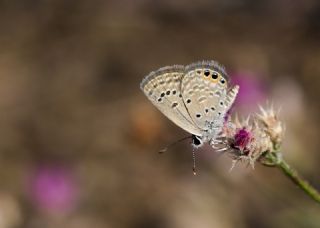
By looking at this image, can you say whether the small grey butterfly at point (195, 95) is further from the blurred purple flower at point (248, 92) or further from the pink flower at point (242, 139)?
the blurred purple flower at point (248, 92)

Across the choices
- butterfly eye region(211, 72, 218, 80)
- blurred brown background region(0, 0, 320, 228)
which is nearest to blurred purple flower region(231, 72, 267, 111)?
blurred brown background region(0, 0, 320, 228)

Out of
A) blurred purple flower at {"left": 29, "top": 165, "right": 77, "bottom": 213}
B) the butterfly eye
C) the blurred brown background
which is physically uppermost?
the butterfly eye

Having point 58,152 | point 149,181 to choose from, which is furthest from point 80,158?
point 149,181

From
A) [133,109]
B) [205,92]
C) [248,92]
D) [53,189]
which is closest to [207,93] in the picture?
[205,92]

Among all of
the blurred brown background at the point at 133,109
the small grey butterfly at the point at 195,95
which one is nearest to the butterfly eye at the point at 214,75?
the small grey butterfly at the point at 195,95

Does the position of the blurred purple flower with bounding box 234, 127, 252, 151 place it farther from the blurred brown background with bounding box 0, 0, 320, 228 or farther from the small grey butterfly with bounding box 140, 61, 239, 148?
the blurred brown background with bounding box 0, 0, 320, 228

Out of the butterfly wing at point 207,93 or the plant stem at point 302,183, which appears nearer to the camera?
the plant stem at point 302,183

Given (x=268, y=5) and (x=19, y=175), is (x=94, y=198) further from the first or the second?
(x=268, y=5)
